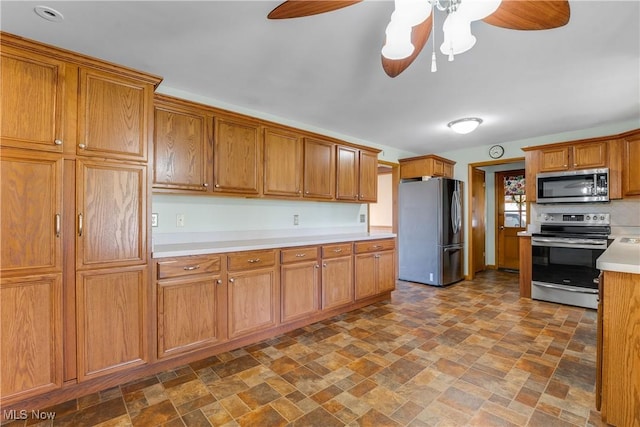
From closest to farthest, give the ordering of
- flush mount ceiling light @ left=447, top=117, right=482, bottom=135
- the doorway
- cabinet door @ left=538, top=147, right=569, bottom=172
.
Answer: flush mount ceiling light @ left=447, top=117, right=482, bottom=135 < cabinet door @ left=538, top=147, right=569, bottom=172 < the doorway

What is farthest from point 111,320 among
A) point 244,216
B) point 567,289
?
point 567,289

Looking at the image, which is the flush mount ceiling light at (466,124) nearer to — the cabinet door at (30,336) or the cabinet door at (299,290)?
the cabinet door at (299,290)

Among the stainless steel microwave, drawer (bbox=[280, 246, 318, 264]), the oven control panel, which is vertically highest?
the stainless steel microwave

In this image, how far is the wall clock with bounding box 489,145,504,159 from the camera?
15.7 ft

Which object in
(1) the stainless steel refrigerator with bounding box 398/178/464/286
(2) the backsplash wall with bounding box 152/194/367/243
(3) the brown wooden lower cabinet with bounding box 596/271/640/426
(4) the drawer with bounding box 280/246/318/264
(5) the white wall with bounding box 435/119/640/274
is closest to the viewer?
(3) the brown wooden lower cabinet with bounding box 596/271/640/426

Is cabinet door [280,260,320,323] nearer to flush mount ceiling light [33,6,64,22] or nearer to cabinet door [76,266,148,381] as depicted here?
cabinet door [76,266,148,381]

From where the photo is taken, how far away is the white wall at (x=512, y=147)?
149 inches

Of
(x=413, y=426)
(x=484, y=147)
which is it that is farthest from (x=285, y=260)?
(x=484, y=147)

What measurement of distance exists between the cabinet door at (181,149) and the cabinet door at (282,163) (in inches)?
23.7

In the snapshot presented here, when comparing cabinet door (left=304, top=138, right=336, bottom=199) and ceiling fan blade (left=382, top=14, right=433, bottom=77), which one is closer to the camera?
ceiling fan blade (left=382, top=14, right=433, bottom=77)

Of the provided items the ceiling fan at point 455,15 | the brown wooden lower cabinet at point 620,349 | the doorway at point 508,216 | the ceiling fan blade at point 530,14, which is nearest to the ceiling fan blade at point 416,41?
the ceiling fan at point 455,15

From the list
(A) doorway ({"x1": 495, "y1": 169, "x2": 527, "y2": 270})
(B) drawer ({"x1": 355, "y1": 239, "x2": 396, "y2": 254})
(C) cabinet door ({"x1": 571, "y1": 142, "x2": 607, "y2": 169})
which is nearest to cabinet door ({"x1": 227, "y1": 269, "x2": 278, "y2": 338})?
(B) drawer ({"x1": 355, "y1": 239, "x2": 396, "y2": 254})

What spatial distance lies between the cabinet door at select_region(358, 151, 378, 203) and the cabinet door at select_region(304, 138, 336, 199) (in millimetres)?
520

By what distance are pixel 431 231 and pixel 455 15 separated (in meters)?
3.64
